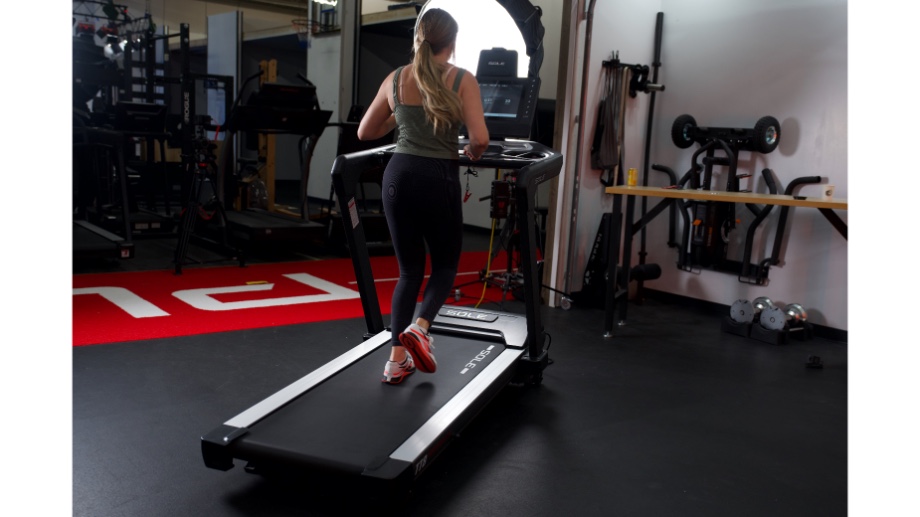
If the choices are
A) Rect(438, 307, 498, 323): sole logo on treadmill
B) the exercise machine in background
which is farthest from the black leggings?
the exercise machine in background

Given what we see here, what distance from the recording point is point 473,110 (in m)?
3.04

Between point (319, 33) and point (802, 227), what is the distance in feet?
25.1

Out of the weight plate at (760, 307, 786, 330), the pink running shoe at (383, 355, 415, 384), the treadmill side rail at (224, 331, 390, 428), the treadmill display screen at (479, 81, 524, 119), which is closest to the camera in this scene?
the treadmill side rail at (224, 331, 390, 428)

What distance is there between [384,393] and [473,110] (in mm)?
1196

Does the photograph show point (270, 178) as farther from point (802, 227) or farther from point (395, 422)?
point (395, 422)

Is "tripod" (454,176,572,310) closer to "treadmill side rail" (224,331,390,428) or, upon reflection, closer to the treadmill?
the treadmill

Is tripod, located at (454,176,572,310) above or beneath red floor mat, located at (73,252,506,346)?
above

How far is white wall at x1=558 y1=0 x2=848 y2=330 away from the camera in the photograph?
5.06 metres

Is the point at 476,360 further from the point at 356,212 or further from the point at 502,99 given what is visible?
the point at 502,99

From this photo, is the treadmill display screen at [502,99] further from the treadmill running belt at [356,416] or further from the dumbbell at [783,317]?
the dumbbell at [783,317]

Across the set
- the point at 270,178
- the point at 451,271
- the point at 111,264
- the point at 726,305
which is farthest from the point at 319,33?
the point at 451,271

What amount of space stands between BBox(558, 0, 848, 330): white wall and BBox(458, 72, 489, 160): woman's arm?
247 centimetres

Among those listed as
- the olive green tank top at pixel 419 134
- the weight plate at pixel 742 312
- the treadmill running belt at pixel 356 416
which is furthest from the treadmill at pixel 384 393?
the weight plate at pixel 742 312

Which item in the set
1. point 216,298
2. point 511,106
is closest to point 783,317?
point 511,106
